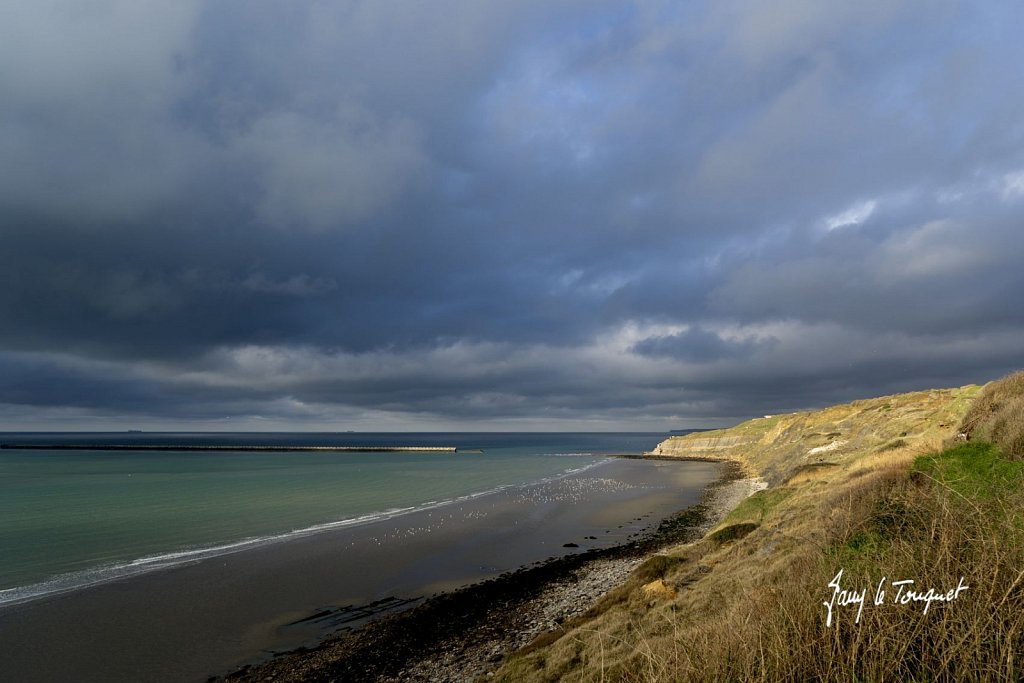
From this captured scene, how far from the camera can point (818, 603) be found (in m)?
5.79

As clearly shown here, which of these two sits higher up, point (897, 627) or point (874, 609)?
point (874, 609)

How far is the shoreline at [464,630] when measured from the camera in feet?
49.6

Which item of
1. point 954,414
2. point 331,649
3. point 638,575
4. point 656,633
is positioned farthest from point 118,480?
point 954,414

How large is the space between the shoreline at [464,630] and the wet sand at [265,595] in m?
1.23

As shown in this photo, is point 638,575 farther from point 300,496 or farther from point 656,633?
point 300,496

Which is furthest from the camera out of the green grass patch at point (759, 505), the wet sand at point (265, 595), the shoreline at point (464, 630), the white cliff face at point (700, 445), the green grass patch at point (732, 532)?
the white cliff face at point (700, 445)

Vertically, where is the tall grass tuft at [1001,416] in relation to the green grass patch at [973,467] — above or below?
above

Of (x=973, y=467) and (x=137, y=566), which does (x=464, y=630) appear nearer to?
(x=973, y=467)

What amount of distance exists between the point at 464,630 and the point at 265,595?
10.9 meters

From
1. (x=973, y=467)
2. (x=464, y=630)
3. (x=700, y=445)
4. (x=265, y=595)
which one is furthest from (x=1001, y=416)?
(x=700, y=445)

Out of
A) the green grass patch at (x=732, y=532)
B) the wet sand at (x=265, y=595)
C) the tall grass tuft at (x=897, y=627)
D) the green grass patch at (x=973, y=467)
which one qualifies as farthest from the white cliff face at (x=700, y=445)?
the tall grass tuft at (x=897, y=627)

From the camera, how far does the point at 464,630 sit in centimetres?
1805

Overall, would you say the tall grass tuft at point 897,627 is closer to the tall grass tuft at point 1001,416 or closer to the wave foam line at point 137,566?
the tall grass tuft at point 1001,416

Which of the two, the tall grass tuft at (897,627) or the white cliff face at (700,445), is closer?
the tall grass tuft at (897,627)
